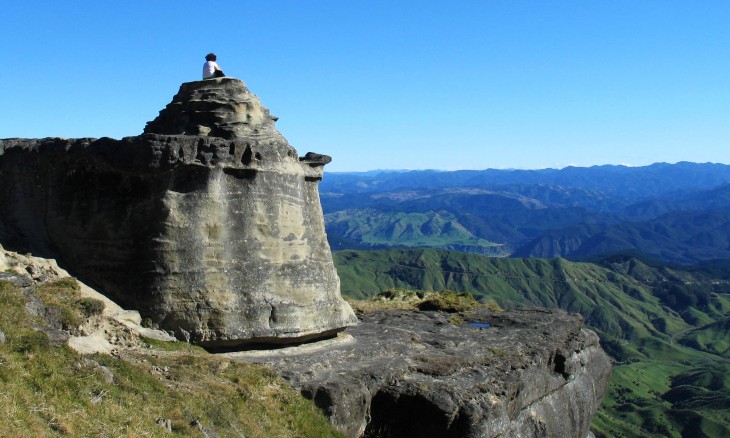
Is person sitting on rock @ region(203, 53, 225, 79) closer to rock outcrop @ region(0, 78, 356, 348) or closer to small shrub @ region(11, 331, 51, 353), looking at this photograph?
rock outcrop @ region(0, 78, 356, 348)

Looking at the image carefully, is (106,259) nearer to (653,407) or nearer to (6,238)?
(6,238)

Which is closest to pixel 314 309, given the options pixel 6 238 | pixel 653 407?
pixel 6 238

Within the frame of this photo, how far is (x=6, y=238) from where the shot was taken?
20.3 meters

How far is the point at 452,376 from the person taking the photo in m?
19.7

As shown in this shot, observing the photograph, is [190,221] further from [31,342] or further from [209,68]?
[31,342]

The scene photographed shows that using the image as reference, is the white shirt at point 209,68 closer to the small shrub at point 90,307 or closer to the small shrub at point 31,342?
the small shrub at point 90,307

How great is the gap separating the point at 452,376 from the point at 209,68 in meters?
12.0

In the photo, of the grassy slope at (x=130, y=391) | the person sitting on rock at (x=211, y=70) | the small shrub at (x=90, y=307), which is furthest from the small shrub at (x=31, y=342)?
the person sitting on rock at (x=211, y=70)

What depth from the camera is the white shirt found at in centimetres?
2252

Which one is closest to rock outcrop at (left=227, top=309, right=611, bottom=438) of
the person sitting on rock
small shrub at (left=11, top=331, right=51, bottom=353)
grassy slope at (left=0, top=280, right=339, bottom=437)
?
grassy slope at (left=0, top=280, right=339, bottom=437)

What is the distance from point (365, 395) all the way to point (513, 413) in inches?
188

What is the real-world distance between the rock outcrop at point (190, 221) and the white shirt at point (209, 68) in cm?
96

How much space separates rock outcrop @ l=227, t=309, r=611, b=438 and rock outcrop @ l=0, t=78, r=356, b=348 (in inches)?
59.0

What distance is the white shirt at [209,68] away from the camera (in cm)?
2252
